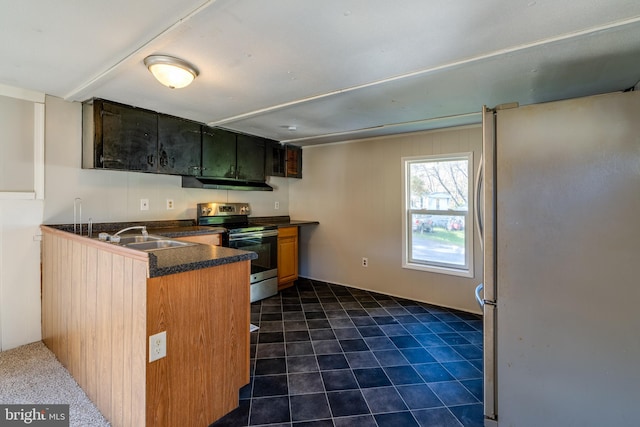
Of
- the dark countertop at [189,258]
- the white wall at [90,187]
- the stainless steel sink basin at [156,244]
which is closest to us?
the dark countertop at [189,258]

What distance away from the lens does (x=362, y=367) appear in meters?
2.22

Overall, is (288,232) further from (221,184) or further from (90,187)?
(90,187)

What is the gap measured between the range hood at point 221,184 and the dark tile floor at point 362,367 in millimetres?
1490

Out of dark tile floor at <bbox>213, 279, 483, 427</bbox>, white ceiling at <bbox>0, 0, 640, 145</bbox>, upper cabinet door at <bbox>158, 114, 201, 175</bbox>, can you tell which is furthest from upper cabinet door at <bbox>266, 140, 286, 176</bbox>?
dark tile floor at <bbox>213, 279, 483, 427</bbox>

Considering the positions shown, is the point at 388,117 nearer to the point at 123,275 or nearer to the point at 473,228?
the point at 473,228

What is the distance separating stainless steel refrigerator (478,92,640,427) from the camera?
1342mm

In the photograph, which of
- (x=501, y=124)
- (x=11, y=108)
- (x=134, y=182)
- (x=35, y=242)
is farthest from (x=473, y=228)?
(x=11, y=108)

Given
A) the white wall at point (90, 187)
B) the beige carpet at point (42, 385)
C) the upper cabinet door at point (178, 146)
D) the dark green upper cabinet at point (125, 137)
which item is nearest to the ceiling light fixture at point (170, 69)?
the dark green upper cabinet at point (125, 137)

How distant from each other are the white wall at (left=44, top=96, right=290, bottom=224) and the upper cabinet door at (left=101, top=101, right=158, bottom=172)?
11.7 inches

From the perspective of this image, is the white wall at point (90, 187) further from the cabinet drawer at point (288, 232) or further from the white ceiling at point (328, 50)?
the cabinet drawer at point (288, 232)

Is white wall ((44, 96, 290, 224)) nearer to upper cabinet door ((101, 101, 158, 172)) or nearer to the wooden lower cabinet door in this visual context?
upper cabinet door ((101, 101, 158, 172))

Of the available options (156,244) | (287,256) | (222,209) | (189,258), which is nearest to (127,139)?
(156,244)

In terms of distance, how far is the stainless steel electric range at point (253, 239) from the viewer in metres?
3.47

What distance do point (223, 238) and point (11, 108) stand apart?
2.01 meters
